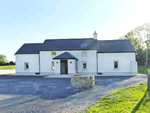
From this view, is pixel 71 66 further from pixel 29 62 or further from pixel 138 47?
pixel 138 47

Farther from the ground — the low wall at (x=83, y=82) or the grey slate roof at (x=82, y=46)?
the grey slate roof at (x=82, y=46)

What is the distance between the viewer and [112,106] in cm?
577

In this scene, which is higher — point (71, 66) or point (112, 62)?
point (112, 62)

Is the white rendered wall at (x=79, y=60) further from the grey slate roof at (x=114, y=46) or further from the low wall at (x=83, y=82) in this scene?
the low wall at (x=83, y=82)

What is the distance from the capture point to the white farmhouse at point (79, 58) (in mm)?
21734

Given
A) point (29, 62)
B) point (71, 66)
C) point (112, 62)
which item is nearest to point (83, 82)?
point (71, 66)

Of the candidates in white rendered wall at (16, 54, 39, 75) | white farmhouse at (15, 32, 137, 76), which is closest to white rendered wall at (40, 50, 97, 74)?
white farmhouse at (15, 32, 137, 76)

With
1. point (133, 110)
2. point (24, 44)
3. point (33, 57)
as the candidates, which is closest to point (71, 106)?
point (133, 110)

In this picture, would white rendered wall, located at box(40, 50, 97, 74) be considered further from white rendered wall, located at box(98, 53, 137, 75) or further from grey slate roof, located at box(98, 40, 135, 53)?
grey slate roof, located at box(98, 40, 135, 53)

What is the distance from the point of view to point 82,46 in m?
23.8

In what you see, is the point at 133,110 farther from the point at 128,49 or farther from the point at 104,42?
the point at 104,42

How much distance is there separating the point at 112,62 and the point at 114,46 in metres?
3.62

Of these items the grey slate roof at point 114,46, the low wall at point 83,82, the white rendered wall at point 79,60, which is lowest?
→ the low wall at point 83,82

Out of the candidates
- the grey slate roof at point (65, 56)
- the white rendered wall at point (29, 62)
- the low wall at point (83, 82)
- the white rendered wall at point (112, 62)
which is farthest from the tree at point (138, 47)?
the low wall at point (83, 82)
